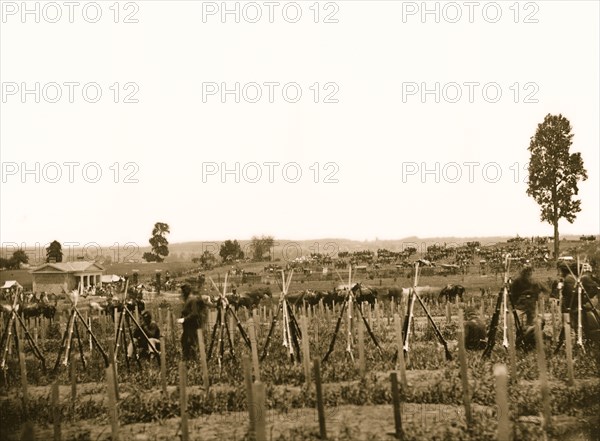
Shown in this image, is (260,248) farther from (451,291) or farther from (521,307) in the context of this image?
(521,307)

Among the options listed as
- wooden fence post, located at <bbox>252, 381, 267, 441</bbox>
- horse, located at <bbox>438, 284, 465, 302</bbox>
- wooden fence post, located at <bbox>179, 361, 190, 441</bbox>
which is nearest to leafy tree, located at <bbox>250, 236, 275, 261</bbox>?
horse, located at <bbox>438, 284, 465, 302</bbox>

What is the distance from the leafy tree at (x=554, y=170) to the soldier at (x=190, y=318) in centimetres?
3605

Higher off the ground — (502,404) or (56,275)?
(502,404)

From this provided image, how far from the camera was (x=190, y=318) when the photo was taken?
14.9 metres

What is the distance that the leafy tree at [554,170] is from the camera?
147 ft

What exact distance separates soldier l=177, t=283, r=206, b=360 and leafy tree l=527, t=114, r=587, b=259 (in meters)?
36.0

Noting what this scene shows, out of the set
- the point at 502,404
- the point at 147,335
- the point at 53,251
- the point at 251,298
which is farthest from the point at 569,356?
the point at 53,251

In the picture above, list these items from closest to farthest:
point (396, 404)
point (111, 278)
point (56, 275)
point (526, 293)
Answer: point (396, 404) < point (526, 293) < point (56, 275) < point (111, 278)

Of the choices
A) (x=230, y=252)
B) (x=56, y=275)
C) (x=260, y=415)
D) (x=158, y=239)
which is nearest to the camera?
(x=260, y=415)

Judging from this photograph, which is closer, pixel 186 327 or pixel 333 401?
pixel 333 401

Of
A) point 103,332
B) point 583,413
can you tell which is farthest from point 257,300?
point 583,413

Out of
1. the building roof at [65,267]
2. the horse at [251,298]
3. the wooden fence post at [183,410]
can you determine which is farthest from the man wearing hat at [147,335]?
the building roof at [65,267]

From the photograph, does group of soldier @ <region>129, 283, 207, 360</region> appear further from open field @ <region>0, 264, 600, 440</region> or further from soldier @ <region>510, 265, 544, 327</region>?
soldier @ <region>510, 265, 544, 327</region>

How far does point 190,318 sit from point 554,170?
1500 inches
